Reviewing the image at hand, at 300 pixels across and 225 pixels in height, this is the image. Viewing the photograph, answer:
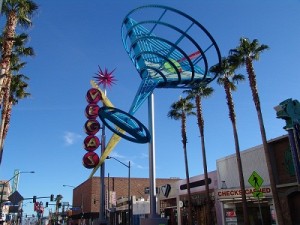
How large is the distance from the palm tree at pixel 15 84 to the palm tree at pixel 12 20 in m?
0.82

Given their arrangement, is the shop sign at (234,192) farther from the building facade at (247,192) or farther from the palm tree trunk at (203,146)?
the palm tree trunk at (203,146)

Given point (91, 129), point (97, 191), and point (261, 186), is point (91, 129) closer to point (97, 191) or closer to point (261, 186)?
point (261, 186)

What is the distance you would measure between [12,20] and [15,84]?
12.9 metres

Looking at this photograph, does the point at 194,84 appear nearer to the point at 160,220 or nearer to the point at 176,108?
the point at 160,220

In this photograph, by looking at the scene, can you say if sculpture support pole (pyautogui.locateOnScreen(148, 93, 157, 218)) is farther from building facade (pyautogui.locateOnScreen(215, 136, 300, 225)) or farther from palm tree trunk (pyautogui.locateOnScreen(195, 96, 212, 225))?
palm tree trunk (pyautogui.locateOnScreen(195, 96, 212, 225))

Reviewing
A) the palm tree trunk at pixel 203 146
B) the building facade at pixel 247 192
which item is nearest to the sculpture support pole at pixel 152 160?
the building facade at pixel 247 192

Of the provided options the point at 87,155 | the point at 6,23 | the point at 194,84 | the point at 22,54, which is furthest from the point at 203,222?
the point at 6,23

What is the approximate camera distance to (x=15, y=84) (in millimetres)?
34562

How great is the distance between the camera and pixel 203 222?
36.7 meters

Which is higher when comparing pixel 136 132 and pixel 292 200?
pixel 136 132

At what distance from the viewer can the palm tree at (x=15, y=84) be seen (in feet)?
91.6

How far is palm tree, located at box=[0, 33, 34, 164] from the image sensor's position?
2792 cm

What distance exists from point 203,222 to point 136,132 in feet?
67.5

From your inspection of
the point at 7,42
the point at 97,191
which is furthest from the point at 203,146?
the point at 97,191
